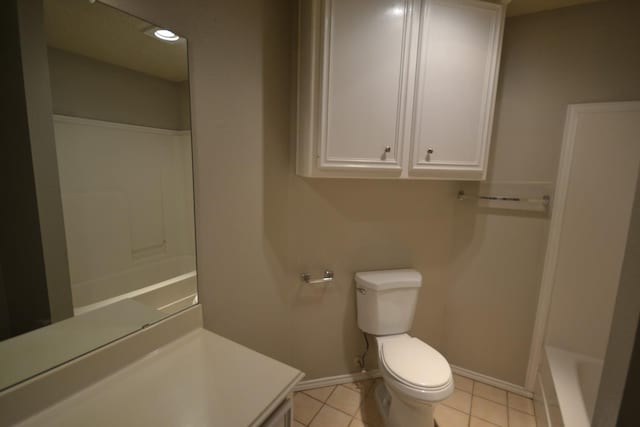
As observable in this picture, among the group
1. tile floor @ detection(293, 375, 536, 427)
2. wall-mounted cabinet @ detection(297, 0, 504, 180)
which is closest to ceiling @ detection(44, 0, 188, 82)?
wall-mounted cabinet @ detection(297, 0, 504, 180)

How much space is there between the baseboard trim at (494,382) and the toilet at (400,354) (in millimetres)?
622

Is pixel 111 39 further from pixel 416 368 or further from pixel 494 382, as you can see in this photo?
pixel 494 382

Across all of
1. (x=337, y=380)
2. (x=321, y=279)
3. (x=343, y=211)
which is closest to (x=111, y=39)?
(x=343, y=211)

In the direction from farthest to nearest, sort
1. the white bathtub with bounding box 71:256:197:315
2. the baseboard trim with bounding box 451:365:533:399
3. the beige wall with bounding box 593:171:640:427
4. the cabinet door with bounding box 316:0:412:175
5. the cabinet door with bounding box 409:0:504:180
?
the baseboard trim with bounding box 451:365:533:399, the cabinet door with bounding box 409:0:504:180, the cabinet door with bounding box 316:0:412:175, the white bathtub with bounding box 71:256:197:315, the beige wall with bounding box 593:171:640:427

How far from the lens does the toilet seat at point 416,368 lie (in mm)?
1394

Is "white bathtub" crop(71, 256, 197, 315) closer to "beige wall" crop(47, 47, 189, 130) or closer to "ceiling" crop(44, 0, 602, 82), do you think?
"beige wall" crop(47, 47, 189, 130)

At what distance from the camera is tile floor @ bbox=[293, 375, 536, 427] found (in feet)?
5.68

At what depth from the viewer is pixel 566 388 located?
1.52 meters

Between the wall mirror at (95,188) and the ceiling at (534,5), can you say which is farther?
the ceiling at (534,5)

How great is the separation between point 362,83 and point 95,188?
1.15m

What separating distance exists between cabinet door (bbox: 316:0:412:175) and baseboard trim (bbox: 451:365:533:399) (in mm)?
1605

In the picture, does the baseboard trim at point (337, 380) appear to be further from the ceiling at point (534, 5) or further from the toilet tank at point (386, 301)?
the ceiling at point (534, 5)

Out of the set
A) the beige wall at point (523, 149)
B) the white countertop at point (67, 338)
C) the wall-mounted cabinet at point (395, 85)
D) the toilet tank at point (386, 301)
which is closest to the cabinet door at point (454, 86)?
the wall-mounted cabinet at point (395, 85)

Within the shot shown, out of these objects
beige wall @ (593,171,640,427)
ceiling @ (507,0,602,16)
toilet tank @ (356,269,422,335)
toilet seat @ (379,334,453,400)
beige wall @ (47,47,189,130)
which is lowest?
toilet seat @ (379,334,453,400)
